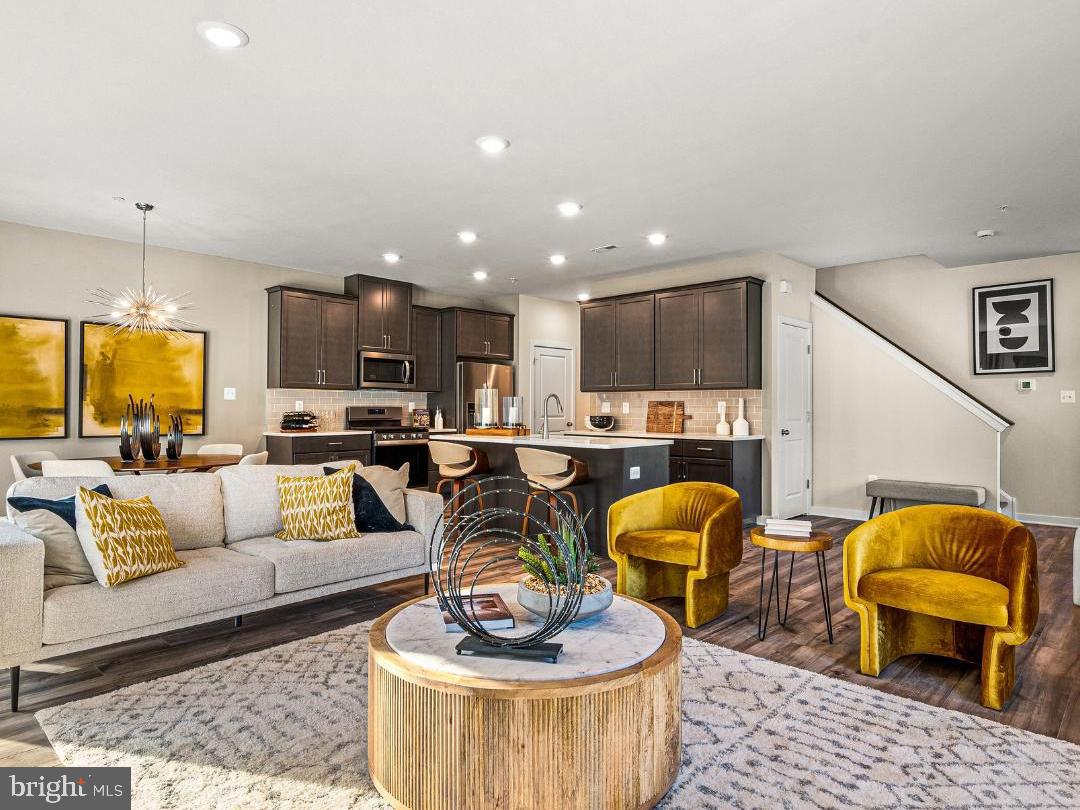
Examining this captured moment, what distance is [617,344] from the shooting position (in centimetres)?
765

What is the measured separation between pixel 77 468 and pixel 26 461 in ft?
4.04

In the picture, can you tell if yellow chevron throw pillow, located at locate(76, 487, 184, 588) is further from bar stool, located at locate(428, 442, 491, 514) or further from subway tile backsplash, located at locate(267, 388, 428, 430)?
subway tile backsplash, located at locate(267, 388, 428, 430)

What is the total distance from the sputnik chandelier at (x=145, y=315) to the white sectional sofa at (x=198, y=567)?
2701mm

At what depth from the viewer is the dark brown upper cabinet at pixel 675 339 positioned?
6.60 m

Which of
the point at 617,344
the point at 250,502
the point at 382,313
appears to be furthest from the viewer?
the point at 382,313

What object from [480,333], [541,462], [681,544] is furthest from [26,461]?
[681,544]

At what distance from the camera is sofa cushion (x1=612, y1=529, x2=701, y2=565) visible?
11.6 ft

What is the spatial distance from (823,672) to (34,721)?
119 inches

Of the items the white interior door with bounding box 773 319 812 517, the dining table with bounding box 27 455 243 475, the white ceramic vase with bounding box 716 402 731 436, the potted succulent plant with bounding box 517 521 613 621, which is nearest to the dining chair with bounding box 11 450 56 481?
the dining table with bounding box 27 455 243 475

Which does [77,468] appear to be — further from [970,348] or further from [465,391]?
[970,348]

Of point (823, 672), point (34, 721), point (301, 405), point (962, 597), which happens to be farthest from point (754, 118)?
point (301, 405)

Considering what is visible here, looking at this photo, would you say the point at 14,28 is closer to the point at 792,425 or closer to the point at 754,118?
the point at 754,118

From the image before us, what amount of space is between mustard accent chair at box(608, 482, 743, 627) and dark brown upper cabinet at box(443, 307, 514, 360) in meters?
4.82

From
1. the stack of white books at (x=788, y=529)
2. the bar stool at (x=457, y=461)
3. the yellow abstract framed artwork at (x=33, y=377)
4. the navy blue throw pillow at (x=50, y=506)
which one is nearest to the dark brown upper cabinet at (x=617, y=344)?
the bar stool at (x=457, y=461)
